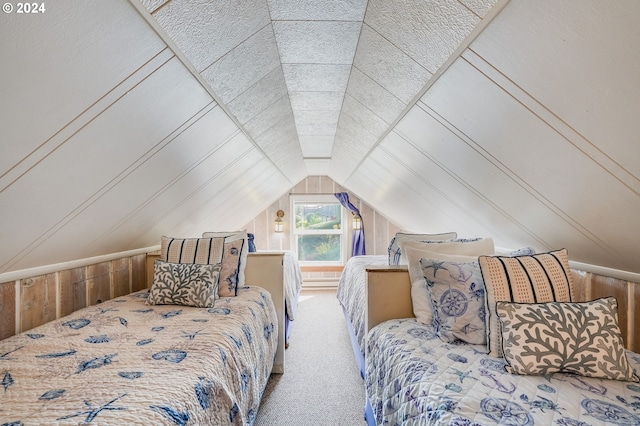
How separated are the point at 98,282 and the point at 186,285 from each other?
2.27 feet

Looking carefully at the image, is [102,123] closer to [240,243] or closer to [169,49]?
[169,49]

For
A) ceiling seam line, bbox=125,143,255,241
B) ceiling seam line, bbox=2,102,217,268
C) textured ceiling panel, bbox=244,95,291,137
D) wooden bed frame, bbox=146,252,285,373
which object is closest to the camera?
ceiling seam line, bbox=2,102,217,268

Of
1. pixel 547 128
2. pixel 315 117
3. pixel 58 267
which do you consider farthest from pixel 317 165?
pixel 547 128

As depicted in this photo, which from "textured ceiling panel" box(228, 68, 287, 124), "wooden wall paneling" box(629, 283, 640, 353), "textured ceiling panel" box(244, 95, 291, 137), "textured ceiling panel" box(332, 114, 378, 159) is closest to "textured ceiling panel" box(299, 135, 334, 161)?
"textured ceiling panel" box(332, 114, 378, 159)

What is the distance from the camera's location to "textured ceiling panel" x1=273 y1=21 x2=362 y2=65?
1.41 metres

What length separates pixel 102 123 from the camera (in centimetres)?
116

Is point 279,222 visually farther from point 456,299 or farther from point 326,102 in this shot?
point 456,299

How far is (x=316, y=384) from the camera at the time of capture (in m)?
2.43

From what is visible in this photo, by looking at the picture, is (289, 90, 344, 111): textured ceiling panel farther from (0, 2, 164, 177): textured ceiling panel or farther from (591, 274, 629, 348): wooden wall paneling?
(591, 274, 629, 348): wooden wall paneling

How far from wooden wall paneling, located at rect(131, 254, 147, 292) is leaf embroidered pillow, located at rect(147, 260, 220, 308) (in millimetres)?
653

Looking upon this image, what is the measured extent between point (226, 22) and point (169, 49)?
22 cm

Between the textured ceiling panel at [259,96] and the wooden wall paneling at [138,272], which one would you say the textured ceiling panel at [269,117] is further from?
the wooden wall paneling at [138,272]

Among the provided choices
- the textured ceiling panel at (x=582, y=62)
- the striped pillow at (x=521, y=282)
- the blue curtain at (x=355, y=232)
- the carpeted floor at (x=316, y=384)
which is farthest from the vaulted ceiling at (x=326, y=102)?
the blue curtain at (x=355, y=232)

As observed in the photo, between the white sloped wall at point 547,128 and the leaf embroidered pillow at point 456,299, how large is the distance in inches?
18.1
